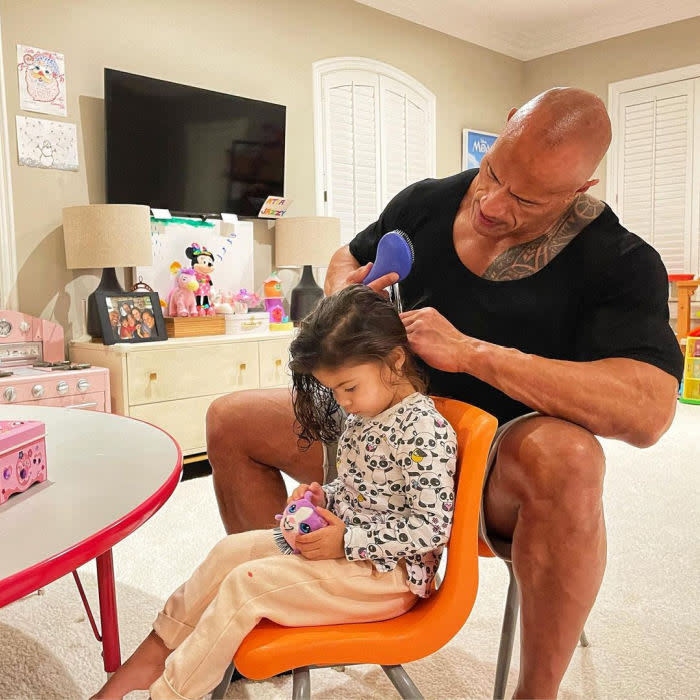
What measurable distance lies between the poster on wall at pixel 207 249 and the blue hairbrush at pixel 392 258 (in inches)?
93.9

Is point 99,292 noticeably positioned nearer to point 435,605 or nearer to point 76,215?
point 76,215

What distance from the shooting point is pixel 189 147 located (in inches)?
143

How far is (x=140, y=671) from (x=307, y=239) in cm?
309

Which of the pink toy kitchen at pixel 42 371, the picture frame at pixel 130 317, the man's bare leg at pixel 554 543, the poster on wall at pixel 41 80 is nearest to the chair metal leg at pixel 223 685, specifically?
the man's bare leg at pixel 554 543

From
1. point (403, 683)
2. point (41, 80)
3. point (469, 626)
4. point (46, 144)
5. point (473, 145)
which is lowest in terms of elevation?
point (469, 626)

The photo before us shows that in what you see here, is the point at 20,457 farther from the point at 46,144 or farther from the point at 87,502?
the point at 46,144

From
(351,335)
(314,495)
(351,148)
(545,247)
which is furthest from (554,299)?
(351,148)

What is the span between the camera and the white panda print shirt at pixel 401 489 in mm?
1007

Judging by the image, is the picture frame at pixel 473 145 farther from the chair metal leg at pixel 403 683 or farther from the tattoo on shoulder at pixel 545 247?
the chair metal leg at pixel 403 683

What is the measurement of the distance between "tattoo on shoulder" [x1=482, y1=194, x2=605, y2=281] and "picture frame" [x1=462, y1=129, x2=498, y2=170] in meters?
4.10

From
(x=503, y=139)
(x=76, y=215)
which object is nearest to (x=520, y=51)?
(x=76, y=215)

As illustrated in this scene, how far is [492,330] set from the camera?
1353mm

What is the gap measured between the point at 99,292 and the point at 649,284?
8.49ft

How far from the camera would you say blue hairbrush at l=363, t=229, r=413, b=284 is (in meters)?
1.29
